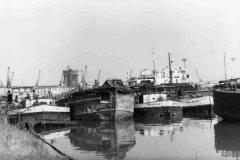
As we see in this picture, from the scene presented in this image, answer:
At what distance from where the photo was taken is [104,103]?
99.1ft

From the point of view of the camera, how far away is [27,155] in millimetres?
10688

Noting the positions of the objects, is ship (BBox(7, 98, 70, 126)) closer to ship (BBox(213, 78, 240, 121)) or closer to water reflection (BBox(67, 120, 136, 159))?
water reflection (BBox(67, 120, 136, 159))

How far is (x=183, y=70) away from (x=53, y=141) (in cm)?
4553

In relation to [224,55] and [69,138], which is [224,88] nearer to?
[69,138]

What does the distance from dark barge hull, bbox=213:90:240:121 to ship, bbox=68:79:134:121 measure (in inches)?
344

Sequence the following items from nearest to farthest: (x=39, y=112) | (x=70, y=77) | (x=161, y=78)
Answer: (x=39, y=112), (x=161, y=78), (x=70, y=77)

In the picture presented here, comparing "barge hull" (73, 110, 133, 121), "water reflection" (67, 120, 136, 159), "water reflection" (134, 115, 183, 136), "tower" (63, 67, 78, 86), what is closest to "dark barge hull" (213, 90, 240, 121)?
"water reflection" (134, 115, 183, 136)

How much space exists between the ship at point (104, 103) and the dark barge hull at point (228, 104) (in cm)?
874

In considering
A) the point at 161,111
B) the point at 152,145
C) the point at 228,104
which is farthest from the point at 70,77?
the point at 152,145

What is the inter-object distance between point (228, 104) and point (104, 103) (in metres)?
11.4

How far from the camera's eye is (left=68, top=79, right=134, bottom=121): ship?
3020 centimetres

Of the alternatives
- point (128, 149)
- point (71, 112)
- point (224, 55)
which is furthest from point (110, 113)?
point (224, 55)

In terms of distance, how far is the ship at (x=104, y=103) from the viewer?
30.2m

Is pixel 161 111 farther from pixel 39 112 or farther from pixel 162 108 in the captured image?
pixel 39 112
